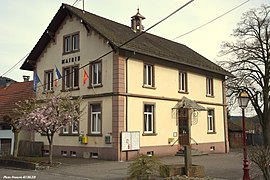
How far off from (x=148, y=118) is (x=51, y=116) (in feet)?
24.0


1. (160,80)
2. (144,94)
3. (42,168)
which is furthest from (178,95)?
(42,168)

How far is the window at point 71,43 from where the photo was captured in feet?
82.0

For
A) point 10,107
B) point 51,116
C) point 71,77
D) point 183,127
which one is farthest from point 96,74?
point 10,107

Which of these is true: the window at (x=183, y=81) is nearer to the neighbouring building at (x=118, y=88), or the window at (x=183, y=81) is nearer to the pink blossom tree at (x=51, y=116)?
the neighbouring building at (x=118, y=88)

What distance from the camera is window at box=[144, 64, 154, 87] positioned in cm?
2373

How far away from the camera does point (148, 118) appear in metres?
23.6

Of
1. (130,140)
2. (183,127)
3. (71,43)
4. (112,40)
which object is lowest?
(130,140)

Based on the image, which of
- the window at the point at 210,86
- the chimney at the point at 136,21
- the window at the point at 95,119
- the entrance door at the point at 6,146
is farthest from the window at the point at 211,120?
the entrance door at the point at 6,146

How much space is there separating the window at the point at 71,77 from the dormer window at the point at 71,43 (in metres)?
1.30

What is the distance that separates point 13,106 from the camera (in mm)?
28953

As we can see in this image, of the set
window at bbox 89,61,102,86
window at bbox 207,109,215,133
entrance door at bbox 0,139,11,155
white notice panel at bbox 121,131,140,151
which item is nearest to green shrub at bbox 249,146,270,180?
white notice panel at bbox 121,131,140,151

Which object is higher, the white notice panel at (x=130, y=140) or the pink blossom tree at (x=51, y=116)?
the pink blossom tree at (x=51, y=116)

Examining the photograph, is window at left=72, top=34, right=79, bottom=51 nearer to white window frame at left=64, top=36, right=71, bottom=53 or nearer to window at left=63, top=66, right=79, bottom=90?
white window frame at left=64, top=36, right=71, bottom=53

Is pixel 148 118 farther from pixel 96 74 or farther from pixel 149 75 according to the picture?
pixel 96 74
